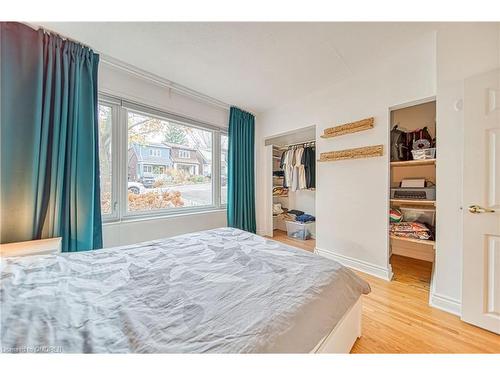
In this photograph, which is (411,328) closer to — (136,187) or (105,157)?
(136,187)

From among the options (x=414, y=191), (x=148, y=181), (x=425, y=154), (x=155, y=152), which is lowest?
(x=414, y=191)

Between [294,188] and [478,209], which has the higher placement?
[294,188]

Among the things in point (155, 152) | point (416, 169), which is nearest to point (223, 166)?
point (155, 152)

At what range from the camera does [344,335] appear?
1075 mm

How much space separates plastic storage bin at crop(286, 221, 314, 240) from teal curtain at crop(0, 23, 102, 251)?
301cm

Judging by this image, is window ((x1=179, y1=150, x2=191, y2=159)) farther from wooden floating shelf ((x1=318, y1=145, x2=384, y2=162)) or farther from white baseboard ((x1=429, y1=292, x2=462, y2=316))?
white baseboard ((x1=429, y1=292, x2=462, y2=316))

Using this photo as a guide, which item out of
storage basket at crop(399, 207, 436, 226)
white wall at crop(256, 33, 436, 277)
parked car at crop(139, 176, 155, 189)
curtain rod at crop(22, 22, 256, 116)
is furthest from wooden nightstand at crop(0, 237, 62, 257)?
storage basket at crop(399, 207, 436, 226)

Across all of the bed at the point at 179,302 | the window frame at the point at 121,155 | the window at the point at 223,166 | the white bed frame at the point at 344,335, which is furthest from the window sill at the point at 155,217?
the white bed frame at the point at 344,335

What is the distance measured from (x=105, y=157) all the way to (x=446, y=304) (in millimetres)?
3567

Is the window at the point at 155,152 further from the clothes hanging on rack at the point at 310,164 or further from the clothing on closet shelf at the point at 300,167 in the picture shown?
the clothes hanging on rack at the point at 310,164

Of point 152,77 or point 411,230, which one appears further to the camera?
point 152,77

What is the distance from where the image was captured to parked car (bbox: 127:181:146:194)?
2418mm
